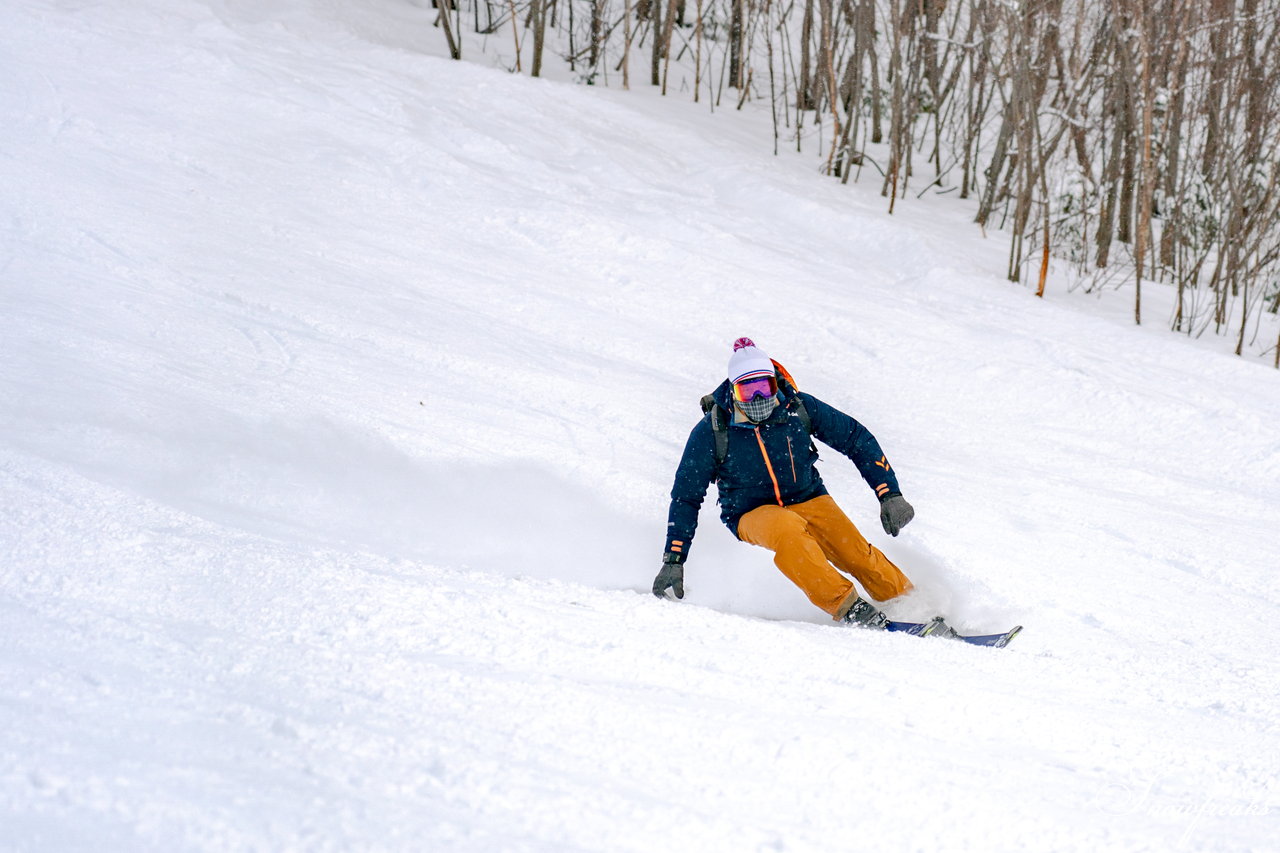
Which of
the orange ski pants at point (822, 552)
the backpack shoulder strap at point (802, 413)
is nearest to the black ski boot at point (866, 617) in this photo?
the orange ski pants at point (822, 552)

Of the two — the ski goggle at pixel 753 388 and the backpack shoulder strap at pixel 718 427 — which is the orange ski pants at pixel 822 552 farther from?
the ski goggle at pixel 753 388

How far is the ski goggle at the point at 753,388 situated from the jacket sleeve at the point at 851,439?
0.97 feet

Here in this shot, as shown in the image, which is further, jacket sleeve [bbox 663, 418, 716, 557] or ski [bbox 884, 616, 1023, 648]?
jacket sleeve [bbox 663, 418, 716, 557]

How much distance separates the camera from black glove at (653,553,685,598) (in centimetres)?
376

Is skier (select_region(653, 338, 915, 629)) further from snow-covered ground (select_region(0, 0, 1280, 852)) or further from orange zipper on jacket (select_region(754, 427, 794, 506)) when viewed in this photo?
snow-covered ground (select_region(0, 0, 1280, 852))

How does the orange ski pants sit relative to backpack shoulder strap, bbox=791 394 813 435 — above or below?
below

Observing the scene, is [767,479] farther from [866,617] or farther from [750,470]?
[866,617]

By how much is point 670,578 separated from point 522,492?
44.2 inches

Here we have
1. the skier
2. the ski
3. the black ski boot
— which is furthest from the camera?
the skier

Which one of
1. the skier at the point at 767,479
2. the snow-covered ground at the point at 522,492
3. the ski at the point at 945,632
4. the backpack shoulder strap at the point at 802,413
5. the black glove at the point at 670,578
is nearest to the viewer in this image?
the snow-covered ground at the point at 522,492

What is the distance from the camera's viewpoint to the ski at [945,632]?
3465 mm

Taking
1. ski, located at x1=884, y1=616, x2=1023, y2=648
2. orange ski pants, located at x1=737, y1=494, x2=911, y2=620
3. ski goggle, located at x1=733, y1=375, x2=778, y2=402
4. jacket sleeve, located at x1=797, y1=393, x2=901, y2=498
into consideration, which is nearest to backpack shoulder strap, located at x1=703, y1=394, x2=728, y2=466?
ski goggle, located at x1=733, y1=375, x2=778, y2=402

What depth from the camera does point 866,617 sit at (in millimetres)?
3600

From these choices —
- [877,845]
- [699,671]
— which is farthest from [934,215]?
[877,845]
